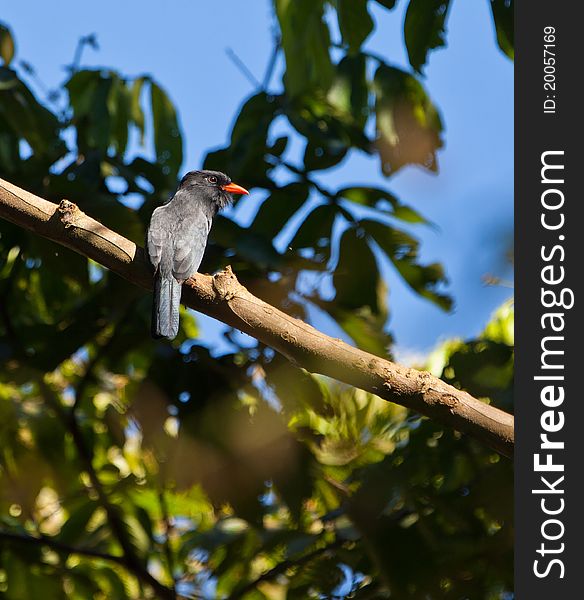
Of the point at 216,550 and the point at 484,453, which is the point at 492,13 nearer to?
the point at 484,453

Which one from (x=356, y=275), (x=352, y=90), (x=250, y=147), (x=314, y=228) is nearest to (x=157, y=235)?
(x=250, y=147)

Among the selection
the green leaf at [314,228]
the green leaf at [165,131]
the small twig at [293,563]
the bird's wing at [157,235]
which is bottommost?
the small twig at [293,563]

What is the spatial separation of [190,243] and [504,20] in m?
1.36

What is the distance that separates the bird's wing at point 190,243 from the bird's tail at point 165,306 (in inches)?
1.7

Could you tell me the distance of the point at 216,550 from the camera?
4.13m

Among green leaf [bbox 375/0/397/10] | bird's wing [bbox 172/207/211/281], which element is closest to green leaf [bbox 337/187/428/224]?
bird's wing [bbox 172/207/211/281]

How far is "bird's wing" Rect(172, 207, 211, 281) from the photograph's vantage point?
314 centimetres

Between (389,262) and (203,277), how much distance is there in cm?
126

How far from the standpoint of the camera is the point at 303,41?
3504 millimetres

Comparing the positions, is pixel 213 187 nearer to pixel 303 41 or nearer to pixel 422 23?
pixel 303 41

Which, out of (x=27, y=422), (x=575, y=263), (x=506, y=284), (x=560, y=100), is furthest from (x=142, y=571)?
(x=560, y=100)

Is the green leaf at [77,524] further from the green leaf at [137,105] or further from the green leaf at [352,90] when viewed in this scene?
the green leaf at [352,90]

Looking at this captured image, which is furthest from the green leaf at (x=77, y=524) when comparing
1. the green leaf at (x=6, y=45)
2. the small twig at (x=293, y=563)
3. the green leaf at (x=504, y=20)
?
the green leaf at (x=504, y=20)

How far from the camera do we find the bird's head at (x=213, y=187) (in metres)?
4.00
